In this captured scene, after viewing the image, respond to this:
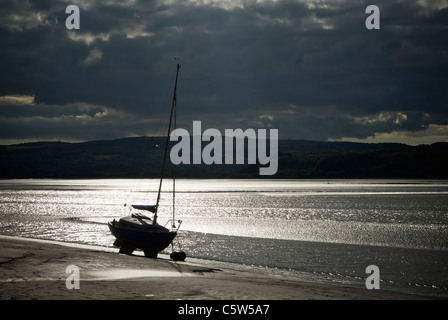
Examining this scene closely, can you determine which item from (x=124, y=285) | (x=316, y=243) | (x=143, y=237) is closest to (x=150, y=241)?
(x=143, y=237)

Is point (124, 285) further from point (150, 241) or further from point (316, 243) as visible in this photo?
point (316, 243)

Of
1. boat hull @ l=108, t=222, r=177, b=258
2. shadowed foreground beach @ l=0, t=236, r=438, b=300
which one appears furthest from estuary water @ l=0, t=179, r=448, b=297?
shadowed foreground beach @ l=0, t=236, r=438, b=300

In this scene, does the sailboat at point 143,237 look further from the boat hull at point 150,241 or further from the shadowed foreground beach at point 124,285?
the shadowed foreground beach at point 124,285

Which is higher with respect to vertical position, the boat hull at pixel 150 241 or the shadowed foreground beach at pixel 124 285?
the shadowed foreground beach at pixel 124 285

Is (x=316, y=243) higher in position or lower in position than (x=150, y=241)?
lower

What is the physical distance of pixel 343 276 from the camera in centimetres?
2622

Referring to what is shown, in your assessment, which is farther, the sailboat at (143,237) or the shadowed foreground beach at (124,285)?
the sailboat at (143,237)

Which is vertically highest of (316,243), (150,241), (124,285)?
(124,285)

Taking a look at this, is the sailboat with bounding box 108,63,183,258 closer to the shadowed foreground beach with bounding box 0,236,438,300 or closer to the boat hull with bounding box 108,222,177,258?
the boat hull with bounding box 108,222,177,258

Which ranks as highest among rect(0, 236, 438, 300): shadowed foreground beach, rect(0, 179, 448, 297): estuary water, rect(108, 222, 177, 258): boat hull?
rect(0, 236, 438, 300): shadowed foreground beach

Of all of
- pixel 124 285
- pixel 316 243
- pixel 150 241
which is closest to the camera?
pixel 124 285

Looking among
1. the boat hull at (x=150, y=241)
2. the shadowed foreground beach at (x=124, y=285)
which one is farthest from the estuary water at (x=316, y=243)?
the shadowed foreground beach at (x=124, y=285)
